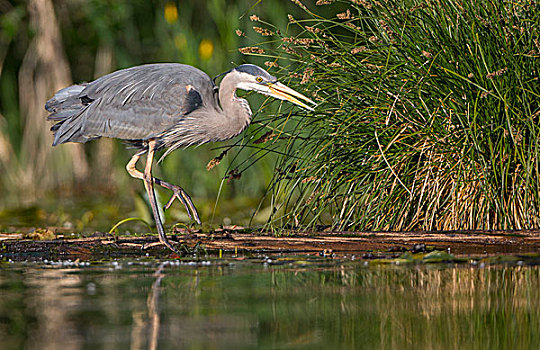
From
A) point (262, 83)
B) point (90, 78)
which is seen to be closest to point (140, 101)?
point (262, 83)

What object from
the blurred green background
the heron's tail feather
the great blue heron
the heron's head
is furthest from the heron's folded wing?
the blurred green background

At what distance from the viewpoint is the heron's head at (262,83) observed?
596 cm

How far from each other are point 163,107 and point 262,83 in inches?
28.5

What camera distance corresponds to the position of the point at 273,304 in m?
3.51

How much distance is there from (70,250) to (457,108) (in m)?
2.57

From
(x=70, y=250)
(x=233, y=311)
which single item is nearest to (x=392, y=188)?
(x=70, y=250)

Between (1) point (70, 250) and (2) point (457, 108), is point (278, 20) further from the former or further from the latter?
(1) point (70, 250)

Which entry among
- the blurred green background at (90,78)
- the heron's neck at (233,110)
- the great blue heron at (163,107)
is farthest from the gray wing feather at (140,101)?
the blurred green background at (90,78)

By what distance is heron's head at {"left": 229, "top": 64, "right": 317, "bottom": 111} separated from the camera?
5.96m

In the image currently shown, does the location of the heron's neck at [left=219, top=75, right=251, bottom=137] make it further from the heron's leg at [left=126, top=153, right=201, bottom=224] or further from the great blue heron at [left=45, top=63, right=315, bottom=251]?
the heron's leg at [left=126, top=153, right=201, bottom=224]

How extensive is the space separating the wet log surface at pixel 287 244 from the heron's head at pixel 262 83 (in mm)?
1025

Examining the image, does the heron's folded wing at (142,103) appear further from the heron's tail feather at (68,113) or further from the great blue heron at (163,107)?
the heron's tail feather at (68,113)

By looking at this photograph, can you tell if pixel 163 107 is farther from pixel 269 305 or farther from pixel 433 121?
pixel 269 305

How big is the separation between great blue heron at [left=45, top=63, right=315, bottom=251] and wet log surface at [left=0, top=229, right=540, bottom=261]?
30.4 inches
